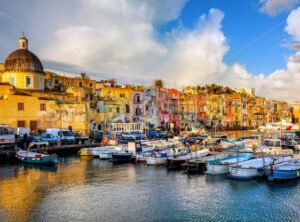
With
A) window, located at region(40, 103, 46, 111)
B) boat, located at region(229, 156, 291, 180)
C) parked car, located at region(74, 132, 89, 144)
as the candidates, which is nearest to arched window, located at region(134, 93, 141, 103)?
parked car, located at region(74, 132, 89, 144)

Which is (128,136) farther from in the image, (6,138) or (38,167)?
(38,167)

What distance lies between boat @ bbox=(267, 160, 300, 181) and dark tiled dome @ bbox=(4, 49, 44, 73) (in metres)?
44.7

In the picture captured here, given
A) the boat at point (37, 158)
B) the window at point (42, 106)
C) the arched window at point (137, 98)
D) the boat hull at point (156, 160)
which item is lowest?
the boat hull at point (156, 160)

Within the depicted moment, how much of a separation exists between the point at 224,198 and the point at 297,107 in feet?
508

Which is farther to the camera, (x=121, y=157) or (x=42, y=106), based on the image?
(x=42, y=106)

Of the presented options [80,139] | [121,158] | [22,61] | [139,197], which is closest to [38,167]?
[121,158]

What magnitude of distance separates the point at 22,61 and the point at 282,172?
153 feet

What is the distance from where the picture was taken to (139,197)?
22.9 m

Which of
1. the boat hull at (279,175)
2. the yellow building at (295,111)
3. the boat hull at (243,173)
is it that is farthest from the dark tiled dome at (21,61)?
the yellow building at (295,111)

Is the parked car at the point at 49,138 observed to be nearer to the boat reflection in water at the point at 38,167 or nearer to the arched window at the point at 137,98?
the boat reflection in water at the point at 38,167

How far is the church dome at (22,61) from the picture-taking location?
190 feet

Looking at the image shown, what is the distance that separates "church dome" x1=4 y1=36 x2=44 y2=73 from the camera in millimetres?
57906

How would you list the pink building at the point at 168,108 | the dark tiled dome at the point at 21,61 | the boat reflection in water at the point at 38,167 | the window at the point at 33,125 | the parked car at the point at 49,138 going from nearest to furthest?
the boat reflection in water at the point at 38,167
the parked car at the point at 49,138
the window at the point at 33,125
the dark tiled dome at the point at 21,61
the pink building at the point at 168,108

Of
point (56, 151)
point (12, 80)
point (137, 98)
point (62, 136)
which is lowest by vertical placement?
point (56, 151)
